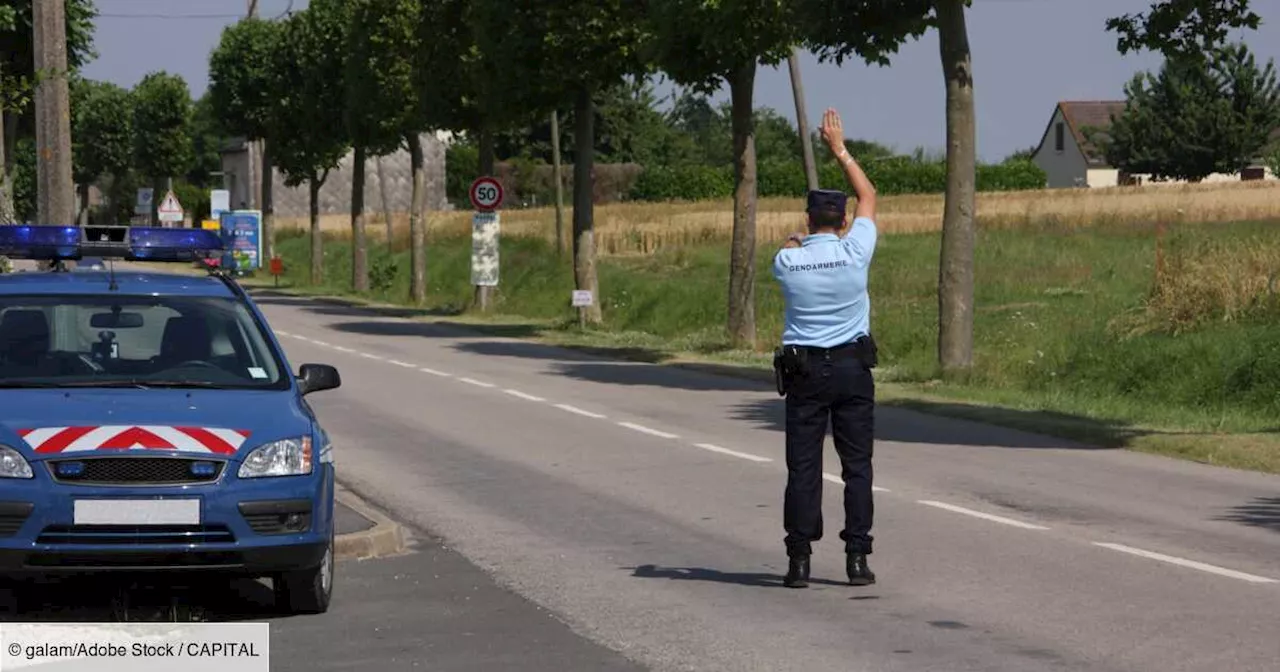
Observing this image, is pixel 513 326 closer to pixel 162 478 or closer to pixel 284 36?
pixel 284 36

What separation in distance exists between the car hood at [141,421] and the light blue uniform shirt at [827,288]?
2412 millimetres

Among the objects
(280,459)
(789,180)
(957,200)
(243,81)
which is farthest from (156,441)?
(789,180)

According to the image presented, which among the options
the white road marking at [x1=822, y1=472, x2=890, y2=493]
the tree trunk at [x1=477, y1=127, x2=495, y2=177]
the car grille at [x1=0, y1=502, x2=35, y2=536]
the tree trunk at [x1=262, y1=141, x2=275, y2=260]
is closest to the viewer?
the car grille at [x1=0, y1=502, x2=35, y2=536]

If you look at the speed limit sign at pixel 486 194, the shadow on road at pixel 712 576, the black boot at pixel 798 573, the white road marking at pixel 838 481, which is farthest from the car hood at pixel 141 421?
the speed limit sign at pixel 486 194

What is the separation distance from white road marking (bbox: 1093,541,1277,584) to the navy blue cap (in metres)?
2.73

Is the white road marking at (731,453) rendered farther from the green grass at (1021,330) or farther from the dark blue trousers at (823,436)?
the dark blue trousers at (823,436)

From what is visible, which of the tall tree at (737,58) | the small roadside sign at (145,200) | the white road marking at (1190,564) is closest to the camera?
the white road marking at (1190,564)

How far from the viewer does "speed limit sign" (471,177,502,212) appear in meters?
44.2

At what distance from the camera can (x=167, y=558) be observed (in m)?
8.91

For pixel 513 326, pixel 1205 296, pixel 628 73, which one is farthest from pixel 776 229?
pixel 1205 296

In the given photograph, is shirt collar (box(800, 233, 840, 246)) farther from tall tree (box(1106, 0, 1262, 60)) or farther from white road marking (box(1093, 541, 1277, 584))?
tall tree (box(1106, 0, 1262, 60))

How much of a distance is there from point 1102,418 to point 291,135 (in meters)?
49.5

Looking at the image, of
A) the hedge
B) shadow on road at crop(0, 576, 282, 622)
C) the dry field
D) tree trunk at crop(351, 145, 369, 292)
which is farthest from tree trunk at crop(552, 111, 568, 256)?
the hedge

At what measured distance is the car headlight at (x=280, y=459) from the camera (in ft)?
29.9
